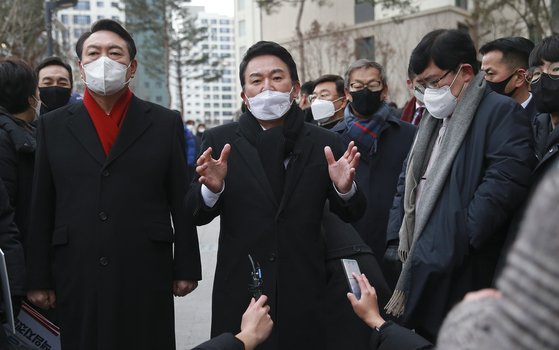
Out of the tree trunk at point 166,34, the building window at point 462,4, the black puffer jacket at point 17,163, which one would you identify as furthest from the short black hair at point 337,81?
the tree trunk at point 166,34

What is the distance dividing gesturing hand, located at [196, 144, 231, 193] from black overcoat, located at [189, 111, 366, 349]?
151 mm

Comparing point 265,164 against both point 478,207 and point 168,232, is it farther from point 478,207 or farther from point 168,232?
point 478,207

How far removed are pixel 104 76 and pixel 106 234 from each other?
2.94 ft

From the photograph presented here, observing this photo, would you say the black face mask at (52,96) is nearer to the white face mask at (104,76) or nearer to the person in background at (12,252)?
the white face mask at (104,76)

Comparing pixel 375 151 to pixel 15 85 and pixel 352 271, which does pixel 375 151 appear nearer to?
pixel 352 271

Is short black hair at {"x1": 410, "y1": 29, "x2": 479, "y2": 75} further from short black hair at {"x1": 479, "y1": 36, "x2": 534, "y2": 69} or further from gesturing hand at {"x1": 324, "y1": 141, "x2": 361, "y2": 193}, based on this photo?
short black hair at {"x1": 479, "y1": 36, "x2": 534, "y2": 69}

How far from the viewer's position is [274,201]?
3199mm

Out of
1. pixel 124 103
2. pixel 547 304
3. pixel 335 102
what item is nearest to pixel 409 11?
pixel 335 102

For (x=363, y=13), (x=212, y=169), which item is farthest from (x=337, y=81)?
(x=363, y=13)

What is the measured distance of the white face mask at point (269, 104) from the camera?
131 inches

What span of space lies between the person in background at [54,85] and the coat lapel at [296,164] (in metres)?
2.58

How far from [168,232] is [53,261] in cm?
66

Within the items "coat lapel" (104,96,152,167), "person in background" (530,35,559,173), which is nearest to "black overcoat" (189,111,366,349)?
"coat lapel" (104,96,152,167)

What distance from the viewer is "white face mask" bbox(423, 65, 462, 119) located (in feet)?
10.9
